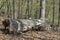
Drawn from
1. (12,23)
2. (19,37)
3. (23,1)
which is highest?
(23,1)

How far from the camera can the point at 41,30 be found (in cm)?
1117

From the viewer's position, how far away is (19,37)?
28.7 feet

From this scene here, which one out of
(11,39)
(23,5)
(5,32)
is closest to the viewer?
(11,39)

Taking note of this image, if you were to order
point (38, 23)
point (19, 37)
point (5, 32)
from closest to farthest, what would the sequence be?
point (19, 37) → point (5, 32) → point (38, 23)

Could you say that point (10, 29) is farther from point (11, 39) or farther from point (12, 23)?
point (11, 39)

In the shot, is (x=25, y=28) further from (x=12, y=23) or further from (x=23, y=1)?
(x=23, y=1)

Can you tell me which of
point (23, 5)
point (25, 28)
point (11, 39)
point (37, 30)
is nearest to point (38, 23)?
point (37, 30)

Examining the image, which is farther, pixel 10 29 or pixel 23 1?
pixel 23 1

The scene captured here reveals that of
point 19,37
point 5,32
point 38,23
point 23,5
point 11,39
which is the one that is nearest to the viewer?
point 11,39

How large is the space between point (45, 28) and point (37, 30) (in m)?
0.63

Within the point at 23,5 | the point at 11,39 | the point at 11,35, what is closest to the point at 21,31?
the point at 11,35

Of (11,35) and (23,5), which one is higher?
(23,5)

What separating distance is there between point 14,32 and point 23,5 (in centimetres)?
1888

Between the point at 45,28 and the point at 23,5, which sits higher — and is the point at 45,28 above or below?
below
